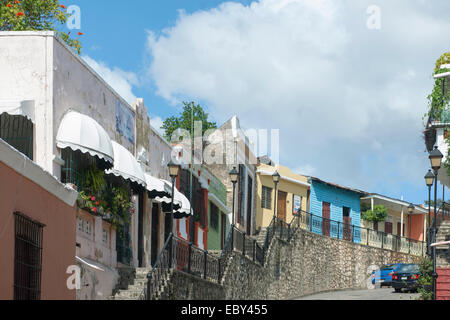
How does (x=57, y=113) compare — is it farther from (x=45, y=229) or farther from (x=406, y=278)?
(x=406, y=278)

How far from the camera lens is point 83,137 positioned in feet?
57.7

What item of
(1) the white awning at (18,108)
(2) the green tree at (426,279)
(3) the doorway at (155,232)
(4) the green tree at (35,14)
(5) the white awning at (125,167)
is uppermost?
(4) the green tree at (35,14)

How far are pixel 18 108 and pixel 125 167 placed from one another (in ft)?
10.9

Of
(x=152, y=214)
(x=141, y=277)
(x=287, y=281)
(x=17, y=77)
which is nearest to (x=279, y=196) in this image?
(x=287, y=281)

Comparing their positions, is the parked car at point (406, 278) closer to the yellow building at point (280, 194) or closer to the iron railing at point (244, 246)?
the iron railing at point (244, 246)

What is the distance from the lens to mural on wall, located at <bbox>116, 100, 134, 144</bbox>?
21.5 m

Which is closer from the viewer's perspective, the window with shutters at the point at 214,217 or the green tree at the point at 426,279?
the green tree at the point at 426,279

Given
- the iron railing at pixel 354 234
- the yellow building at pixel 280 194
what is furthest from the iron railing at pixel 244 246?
the yellow building at pixel 280 194

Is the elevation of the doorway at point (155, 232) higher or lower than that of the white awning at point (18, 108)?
lower

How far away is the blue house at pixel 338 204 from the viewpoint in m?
41.8

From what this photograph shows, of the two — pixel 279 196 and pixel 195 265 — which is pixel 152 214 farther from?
pixel 279 196

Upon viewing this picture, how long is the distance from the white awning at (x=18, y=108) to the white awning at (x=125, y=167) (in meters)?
2.64

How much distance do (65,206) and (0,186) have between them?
10.2ft

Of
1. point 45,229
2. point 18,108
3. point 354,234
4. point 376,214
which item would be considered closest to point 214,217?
point 354,234
